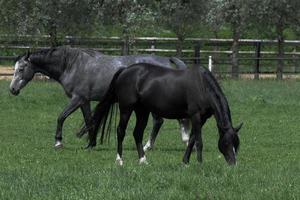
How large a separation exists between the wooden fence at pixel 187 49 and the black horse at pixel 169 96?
19322mm

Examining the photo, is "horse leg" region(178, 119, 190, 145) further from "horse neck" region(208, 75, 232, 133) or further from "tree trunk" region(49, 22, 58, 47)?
"tree trunk" region(49, 22, 58, 47)

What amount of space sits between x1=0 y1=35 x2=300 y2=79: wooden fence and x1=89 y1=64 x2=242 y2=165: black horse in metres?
19.3

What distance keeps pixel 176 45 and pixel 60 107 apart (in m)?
14.6

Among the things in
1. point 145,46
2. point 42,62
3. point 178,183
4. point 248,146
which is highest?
point 178,183

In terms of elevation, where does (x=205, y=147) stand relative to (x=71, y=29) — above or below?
above

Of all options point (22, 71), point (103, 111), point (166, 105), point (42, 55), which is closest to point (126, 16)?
point (22, 71)

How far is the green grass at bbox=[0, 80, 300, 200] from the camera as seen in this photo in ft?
26.7

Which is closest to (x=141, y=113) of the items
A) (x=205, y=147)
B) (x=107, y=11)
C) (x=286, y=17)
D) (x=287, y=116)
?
(x=205, y=147)

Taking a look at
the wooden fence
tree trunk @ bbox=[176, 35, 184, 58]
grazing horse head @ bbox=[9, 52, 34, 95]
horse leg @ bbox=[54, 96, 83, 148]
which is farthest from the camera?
tree trunk @ bbox=[176, 35, 184, 58]

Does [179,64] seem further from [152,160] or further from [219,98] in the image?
[219,98]

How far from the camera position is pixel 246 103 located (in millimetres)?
23562

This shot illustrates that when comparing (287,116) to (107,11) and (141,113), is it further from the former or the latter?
(107,11)

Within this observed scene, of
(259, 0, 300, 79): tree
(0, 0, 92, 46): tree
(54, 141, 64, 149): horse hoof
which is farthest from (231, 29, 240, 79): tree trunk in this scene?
(54, 141, 64, 149): horse hoof

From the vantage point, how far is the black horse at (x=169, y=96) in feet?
37.2
